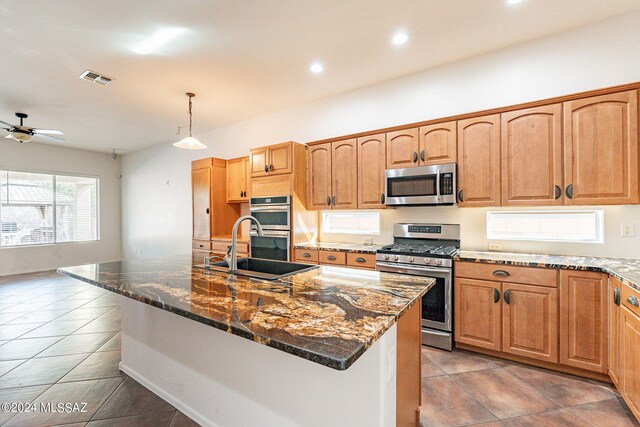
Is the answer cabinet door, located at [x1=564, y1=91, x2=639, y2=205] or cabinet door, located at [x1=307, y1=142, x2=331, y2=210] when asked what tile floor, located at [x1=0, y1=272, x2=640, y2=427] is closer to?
cabinet door, located at [x1=564, y1=91, x2=639, y2=205]

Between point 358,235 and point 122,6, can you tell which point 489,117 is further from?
point 122,6

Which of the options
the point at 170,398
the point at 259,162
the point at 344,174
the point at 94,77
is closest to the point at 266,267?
the point at 170,398

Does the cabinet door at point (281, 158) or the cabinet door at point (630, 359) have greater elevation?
the cabinet door at point (281, 158)

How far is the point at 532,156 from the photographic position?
101 inches

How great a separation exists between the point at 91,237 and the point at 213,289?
774 centimetres

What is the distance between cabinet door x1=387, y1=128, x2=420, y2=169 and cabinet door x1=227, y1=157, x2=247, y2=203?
2.51m

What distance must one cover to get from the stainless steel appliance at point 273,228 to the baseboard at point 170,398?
1.91 m

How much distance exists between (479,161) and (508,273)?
1.07 metres

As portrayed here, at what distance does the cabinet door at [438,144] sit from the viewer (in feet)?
9.53

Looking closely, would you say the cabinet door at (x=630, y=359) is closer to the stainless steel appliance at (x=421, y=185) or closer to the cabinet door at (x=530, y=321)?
the cabinet door at (x=530, y=321)

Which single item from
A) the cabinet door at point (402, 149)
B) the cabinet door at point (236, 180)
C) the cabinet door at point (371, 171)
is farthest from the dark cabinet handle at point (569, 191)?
the cabinet door at point (236, 180)

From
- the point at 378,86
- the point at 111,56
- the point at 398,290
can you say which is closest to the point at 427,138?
the point at 378,86

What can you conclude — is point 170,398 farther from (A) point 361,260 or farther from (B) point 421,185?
(B) point 421,185

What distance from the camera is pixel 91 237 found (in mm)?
7215
